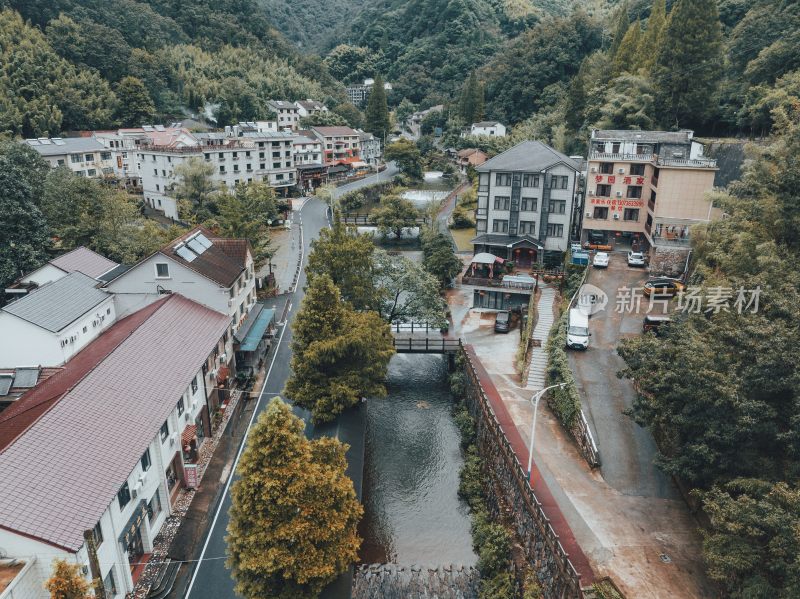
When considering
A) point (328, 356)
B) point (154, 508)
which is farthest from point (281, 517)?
point (328, 356)

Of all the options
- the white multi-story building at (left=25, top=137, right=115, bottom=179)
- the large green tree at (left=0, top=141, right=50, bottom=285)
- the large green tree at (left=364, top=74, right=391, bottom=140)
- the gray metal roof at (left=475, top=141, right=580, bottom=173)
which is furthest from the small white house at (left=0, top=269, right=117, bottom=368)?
the large green tree at (left=364, top=74, right=391, bottom=140)

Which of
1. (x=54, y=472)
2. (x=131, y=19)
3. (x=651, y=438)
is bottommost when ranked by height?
(x=651, y=438)

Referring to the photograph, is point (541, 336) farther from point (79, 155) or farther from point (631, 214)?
point (79, 155)

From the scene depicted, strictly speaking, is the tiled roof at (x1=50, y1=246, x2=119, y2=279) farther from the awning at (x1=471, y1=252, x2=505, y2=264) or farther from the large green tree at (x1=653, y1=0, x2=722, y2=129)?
the large green tree at (x1=653, y1=0, x2=722, y2=129)

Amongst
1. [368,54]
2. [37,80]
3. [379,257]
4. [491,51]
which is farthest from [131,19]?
[379,257]

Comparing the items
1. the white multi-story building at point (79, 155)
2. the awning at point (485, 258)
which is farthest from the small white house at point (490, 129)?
the white multi-story building at point (79, 155)

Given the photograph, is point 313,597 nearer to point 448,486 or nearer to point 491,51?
point 448,486
